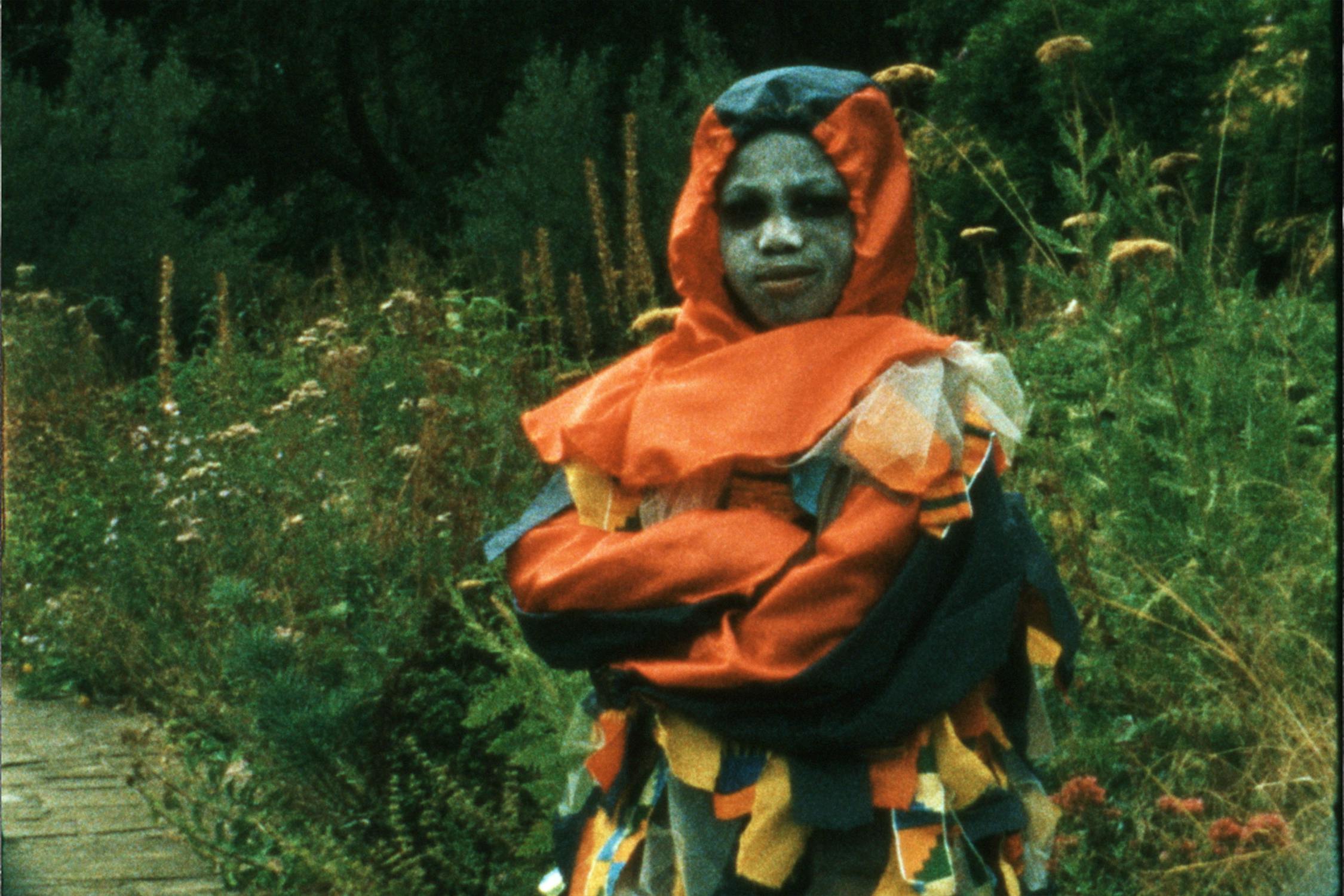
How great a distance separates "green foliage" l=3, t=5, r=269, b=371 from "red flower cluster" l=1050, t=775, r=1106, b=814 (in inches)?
374

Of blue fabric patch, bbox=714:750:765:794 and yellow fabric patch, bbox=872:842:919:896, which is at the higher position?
blue fabric patch, bbox=714:750:765:794

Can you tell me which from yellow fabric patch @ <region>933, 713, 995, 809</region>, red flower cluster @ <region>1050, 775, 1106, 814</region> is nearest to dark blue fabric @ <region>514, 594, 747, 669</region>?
yellow fabric patch @ <region>933, 713, 995, 809</region>

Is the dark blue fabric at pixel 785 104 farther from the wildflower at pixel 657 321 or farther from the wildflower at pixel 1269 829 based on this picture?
the wildflower at pixel 1269 829

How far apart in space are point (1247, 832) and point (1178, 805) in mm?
145

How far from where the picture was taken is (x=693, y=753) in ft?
7.18

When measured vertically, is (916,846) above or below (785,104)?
below

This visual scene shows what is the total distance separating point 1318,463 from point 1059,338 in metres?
0.84

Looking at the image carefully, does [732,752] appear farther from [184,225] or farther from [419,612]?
[184,225]

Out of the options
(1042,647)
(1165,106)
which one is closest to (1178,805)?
(1042,647)

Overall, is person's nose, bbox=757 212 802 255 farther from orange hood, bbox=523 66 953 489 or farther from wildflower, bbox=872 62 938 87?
wildflower, bbox=872 62 938 87

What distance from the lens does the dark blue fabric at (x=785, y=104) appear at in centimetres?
236

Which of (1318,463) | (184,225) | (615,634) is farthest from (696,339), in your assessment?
(184,225)

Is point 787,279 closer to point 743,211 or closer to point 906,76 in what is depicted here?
point 743,211

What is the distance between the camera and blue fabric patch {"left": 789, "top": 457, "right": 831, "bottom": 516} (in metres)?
2.20
